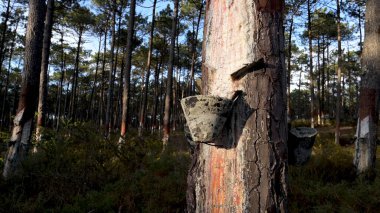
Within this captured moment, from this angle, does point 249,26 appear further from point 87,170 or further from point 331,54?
point 331,54

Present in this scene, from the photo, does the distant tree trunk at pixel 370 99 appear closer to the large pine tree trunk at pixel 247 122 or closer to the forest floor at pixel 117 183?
the forest floor at pixel 117 183

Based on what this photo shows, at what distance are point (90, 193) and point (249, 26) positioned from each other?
510 centimetres

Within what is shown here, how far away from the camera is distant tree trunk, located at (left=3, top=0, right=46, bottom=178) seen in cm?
→ 578

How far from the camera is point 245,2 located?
1131 mm

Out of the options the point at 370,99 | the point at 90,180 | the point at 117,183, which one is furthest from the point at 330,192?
the point at 90,180

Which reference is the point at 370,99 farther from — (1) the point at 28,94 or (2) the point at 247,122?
(1) the point at 28,94

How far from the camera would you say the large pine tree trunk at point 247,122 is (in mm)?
1022

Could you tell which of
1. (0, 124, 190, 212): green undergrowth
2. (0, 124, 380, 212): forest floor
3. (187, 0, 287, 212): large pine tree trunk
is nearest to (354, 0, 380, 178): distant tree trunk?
(0, 124, 380, 212): forest floor

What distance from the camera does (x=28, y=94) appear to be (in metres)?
6.10

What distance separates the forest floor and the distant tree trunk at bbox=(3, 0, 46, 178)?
26 cm

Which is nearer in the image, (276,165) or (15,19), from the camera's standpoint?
(276,165)

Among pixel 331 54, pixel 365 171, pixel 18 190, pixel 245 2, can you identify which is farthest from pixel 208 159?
pixel 331 54

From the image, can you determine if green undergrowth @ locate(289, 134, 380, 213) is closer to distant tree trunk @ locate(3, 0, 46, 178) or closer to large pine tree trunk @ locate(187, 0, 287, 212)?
large pine tree trunk @ locate(187, 0, 287, 212)

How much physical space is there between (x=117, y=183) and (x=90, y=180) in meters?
0.59
